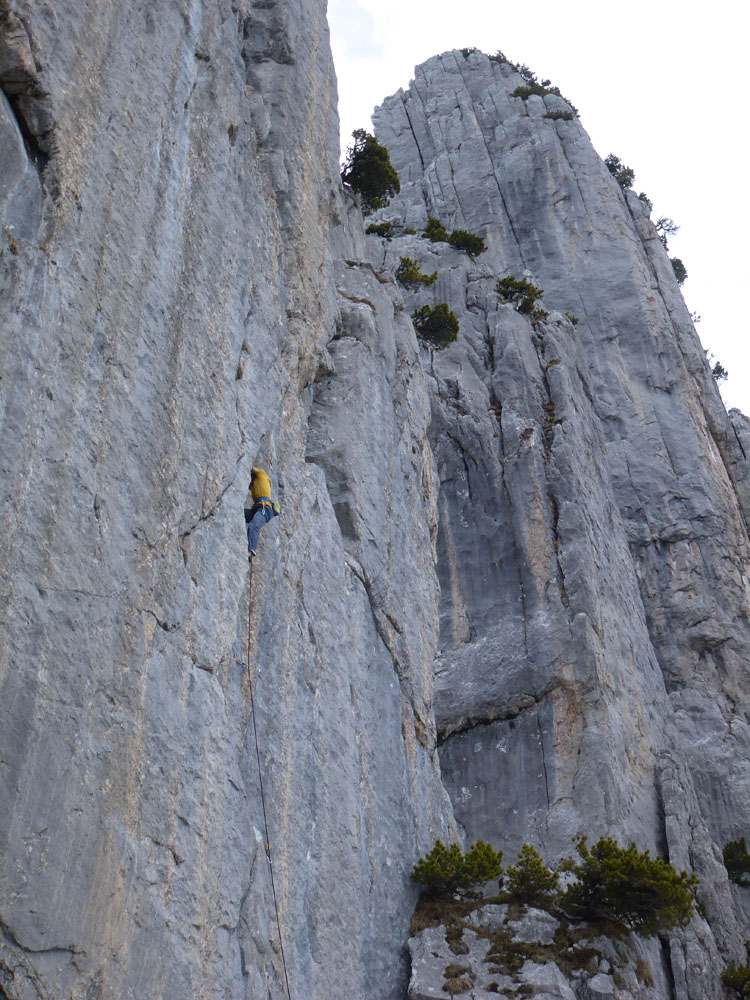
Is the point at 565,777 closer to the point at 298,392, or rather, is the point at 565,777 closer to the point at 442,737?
the point at 442,737

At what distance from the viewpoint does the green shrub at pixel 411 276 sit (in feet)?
133

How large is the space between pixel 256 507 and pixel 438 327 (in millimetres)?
23535

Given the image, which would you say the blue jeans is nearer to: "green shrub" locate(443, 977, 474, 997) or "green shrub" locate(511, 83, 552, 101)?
"green shrub" locate(443, 977, 474, 997)

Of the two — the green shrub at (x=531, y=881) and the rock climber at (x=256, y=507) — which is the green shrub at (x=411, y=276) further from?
the green shrub at (x=531, y=881)

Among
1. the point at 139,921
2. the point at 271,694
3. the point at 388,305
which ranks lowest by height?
the point at 139,921

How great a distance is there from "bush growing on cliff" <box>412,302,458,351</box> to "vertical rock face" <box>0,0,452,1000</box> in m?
16.1

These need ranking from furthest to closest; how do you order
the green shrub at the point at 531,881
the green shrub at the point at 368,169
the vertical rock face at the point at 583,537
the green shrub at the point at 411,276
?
1. the green shrub at the point at 411,276
2. the green shrub at the point at 368,169
3. the vertical rock face at the point at 583,537
4. the green shrub at the point at 531,881

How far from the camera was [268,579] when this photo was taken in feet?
55.4

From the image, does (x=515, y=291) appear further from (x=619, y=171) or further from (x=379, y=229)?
(x=619, y=171)

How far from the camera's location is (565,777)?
27.6 m

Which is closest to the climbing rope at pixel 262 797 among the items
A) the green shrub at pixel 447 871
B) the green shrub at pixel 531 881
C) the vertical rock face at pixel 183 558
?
the vertical rock face at pixel 183 558

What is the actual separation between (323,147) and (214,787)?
16.4 meters

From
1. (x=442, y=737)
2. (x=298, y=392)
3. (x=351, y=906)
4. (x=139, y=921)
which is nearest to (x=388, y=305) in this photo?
(x=298, y=392)

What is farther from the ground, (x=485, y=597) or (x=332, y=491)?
(x=485, y=597)
